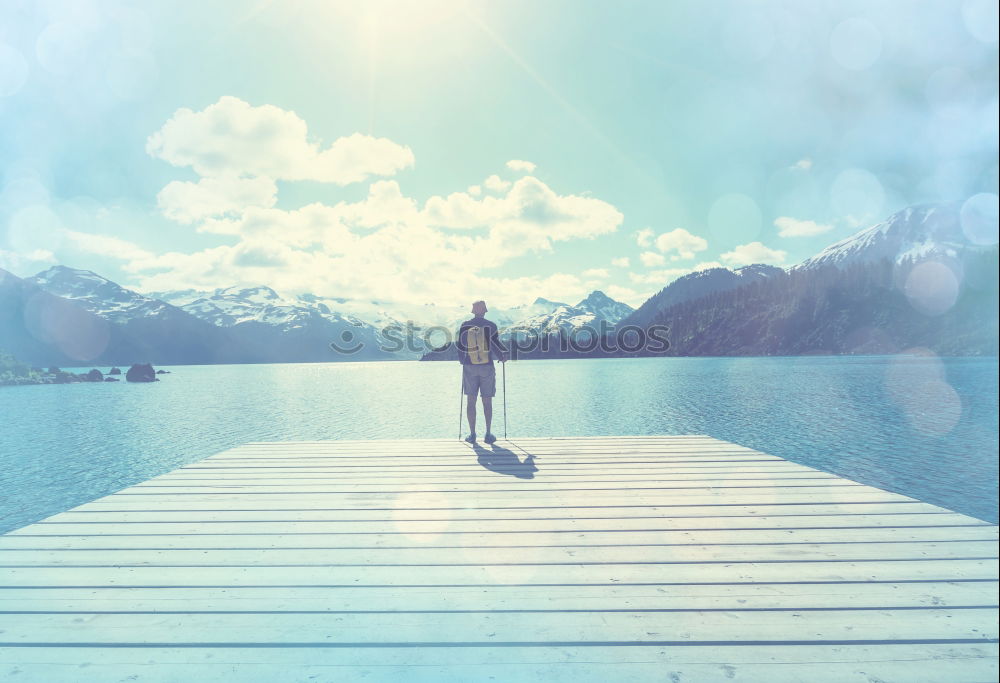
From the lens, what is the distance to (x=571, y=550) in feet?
15.1

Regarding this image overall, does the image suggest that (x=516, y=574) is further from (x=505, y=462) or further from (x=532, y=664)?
(x=505, y=462)

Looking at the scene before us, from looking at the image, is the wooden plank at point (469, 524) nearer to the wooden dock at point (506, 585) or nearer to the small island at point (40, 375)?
the wooden dock at point (506, 585)

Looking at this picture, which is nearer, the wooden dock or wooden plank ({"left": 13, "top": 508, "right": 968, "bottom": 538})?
the wooden dock

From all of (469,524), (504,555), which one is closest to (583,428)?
(469,524)

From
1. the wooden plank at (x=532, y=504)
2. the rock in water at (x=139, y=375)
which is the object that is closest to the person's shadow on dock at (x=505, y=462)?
the wooden plank at (x=532, y=504)

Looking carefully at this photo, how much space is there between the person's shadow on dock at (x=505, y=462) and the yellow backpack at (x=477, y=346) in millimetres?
1622

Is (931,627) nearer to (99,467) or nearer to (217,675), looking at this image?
(217,675)

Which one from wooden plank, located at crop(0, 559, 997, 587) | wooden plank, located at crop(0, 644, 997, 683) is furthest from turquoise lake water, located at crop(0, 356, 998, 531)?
wooden plank, located at crop(0, 644, 997, 683)

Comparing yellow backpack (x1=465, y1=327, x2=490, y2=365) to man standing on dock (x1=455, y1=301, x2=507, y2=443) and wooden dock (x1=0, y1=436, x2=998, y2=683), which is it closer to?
man standing on dock (x1=455, y1=301, x2=507, y2=443)

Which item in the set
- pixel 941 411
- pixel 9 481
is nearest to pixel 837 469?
pixel 941 411

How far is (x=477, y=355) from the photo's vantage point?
9922 mm

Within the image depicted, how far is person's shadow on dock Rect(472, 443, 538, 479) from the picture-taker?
7.56 metres

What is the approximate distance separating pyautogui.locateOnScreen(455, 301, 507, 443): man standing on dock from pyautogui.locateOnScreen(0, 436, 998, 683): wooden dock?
3.28 m

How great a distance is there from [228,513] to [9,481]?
17909 millimetres
